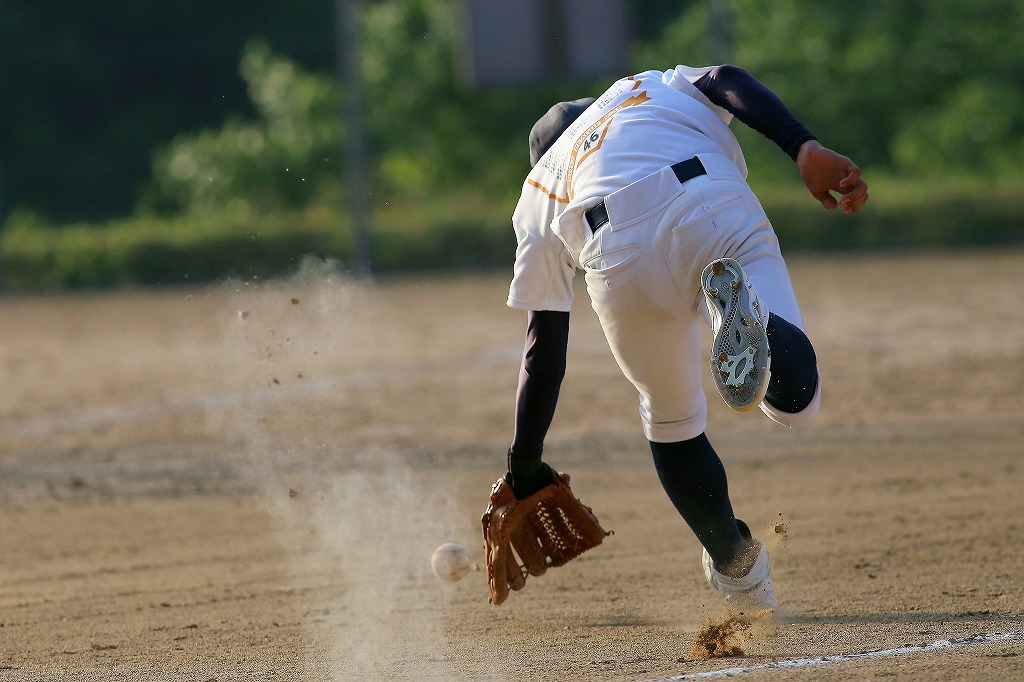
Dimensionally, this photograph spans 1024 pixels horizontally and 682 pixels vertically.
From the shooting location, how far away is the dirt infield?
12.0 ft

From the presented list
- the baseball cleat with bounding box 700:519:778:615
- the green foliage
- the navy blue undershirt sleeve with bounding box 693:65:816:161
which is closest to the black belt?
the navy blue undershirt sleeve with bounding box 693:65:816:161

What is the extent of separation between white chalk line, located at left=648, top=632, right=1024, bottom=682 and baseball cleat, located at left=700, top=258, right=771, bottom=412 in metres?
0.75

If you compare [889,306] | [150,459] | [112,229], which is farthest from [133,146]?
[150,459]

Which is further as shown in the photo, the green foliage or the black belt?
the green foliage

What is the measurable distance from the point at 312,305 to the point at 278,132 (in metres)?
11.4

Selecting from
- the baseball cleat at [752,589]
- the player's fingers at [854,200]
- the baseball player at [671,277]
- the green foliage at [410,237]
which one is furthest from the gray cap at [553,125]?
the green foliage at [410,237]

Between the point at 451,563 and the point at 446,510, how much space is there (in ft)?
5.09

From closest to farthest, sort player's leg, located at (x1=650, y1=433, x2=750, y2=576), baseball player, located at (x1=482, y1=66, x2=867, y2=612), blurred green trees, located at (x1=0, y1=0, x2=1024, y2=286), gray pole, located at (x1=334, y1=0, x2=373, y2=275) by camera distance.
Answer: baseball player, located at (x1=482, y1=66, x2=867, y2=612)
player's leg, located at (x1=650, y1=433, x2=750, y2=576)
gray pole, located at (x1=334, y1=0, x2=373, y2=275)
blurred green trees, located at (x1=0, y1=0, x2=1024, y2=286)

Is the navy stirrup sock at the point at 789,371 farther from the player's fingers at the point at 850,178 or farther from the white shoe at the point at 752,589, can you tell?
the white shoe at the point at 752,589

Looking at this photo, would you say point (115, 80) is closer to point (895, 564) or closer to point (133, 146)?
point (133, 146)

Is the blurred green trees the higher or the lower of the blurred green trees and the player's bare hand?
the lower

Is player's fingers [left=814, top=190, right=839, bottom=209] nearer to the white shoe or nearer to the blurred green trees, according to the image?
the white shoe

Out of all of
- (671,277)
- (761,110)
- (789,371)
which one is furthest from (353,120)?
(789,371)

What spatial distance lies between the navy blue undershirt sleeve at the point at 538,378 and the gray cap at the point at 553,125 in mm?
454
